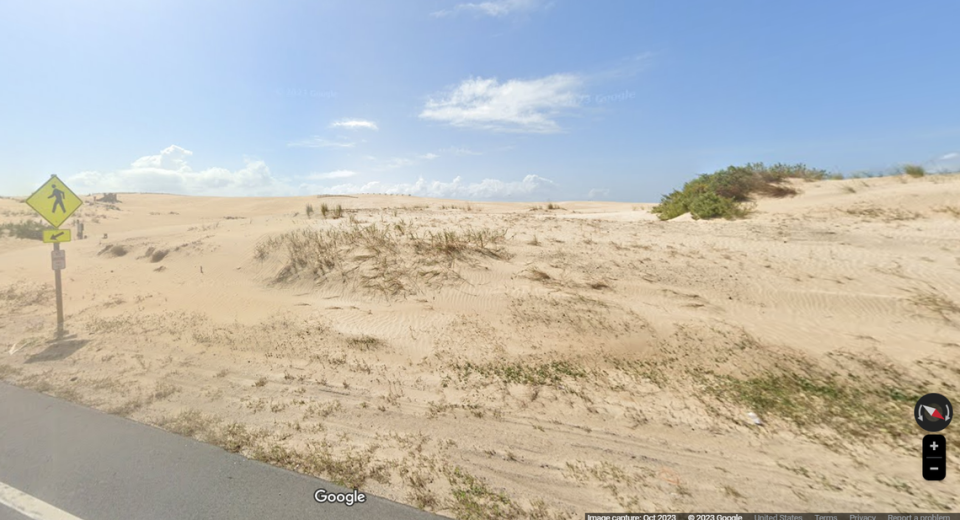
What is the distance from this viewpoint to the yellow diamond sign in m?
8.61

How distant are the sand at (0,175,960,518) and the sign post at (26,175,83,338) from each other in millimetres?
1132

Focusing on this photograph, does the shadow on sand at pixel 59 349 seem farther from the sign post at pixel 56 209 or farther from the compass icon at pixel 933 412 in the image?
the compass icon at pixel 933 412

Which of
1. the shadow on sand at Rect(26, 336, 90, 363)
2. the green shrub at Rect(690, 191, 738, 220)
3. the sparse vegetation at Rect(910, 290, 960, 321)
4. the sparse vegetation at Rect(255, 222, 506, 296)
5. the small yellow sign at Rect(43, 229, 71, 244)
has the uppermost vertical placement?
the green shrub at Rect(690, 191, 738, 220)

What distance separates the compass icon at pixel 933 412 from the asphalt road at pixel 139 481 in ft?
15.9

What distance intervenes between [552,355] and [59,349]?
8.51m

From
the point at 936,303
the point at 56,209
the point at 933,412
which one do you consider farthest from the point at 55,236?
the point at 936,303

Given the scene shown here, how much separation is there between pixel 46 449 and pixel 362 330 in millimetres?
4156

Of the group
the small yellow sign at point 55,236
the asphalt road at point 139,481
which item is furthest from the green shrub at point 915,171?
the small yellow sign at point 55,236

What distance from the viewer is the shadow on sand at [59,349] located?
6969 mm

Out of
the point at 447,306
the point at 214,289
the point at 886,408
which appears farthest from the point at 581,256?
the point at 214,289

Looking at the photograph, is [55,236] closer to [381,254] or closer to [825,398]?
[381,254]

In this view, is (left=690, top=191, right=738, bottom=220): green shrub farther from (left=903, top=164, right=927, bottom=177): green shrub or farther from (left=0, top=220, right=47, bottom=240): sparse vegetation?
(left=0, top=220, right=47, bottom=240): sparse vegetation

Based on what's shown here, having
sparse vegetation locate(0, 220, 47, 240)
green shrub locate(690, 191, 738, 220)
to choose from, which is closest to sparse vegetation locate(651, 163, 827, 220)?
green shrub locate(690, 191, 738, 220)

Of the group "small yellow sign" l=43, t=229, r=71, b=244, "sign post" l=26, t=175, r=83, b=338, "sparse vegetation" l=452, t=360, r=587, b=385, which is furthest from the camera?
"sign post" l=26, t=175, r=83, b=338
